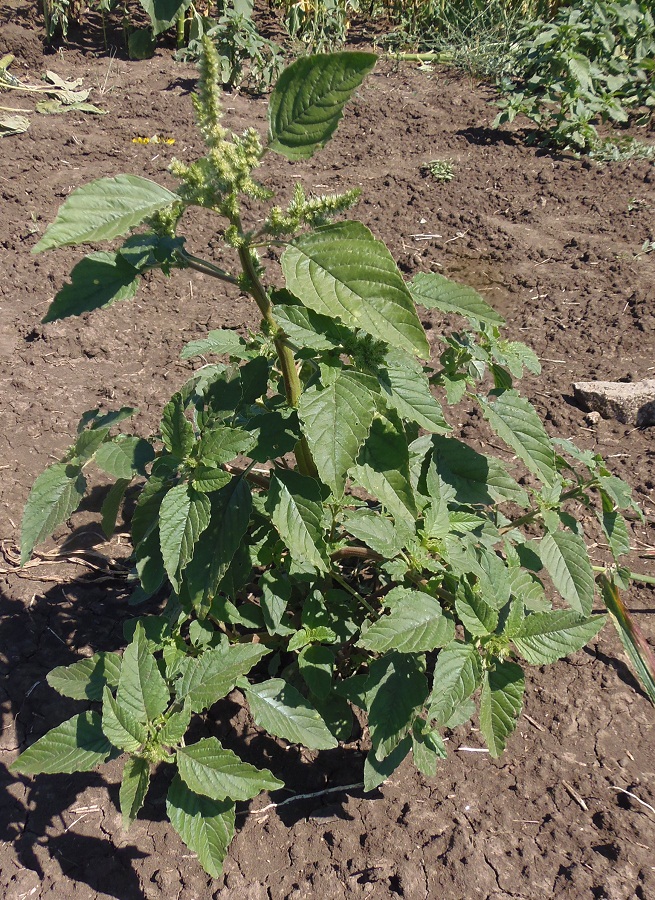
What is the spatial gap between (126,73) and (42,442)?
187 inches

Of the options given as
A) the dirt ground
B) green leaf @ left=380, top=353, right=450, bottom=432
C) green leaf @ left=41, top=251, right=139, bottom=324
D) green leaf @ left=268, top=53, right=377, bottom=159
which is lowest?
the dirt ground

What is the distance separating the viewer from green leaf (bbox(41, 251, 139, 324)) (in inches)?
51.0

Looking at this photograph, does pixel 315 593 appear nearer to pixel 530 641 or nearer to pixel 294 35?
pixel 530 641

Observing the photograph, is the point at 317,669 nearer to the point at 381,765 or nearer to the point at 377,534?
the point at 381,765

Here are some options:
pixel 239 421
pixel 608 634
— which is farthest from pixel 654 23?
pixel 239 421

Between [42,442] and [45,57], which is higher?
[45,57]

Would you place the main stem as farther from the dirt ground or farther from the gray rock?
the gray rock

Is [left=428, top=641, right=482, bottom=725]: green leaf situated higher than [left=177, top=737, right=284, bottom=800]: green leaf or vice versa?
[left=428, top=641, right=482, bottom=725]: green leaf

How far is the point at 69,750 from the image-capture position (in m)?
1.52

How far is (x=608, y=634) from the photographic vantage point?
2348 millimetres

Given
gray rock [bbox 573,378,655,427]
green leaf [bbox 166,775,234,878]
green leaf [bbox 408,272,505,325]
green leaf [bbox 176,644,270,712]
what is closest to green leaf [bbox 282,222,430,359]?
green leaf [bbox 408,272,505,325]

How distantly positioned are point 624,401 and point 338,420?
222 centimetres

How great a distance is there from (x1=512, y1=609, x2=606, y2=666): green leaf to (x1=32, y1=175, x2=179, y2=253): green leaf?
1148mm

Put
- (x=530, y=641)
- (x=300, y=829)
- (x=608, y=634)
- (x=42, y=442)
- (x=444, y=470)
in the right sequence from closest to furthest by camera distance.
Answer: (x=530, y=641), (x=444, y=470), (x=300, y=829), (x=608, y=634), (x=42, y=442)
